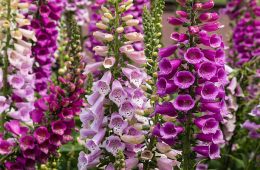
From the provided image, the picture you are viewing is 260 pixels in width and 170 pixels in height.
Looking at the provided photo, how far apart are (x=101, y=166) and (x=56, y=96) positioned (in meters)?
0.52

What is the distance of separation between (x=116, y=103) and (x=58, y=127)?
554 millimetres

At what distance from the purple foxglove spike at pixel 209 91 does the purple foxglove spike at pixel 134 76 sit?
0.30m

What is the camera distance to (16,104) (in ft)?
13.0

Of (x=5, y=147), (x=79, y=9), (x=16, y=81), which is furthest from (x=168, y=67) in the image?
(x=79, y=9)

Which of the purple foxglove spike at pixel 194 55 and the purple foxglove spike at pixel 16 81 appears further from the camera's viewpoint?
the purple foxglove spike at pixel 16 81

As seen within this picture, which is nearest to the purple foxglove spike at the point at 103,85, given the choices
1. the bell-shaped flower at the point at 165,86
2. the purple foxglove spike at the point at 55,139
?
the bell-shaped flower at the point at 165,86

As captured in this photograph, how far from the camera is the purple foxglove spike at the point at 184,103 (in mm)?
2838

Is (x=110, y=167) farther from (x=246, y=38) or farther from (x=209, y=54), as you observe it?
(x=246, y=38)

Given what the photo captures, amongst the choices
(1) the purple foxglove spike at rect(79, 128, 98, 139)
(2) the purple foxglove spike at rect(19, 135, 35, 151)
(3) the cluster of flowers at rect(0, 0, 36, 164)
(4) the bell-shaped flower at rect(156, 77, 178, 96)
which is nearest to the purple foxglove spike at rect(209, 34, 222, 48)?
(4) the bell-shaped flower at rect(156, 77, 178, 96)

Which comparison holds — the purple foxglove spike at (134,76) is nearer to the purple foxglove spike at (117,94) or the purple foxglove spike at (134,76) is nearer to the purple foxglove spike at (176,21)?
the purple foxglove spike at (117,94)

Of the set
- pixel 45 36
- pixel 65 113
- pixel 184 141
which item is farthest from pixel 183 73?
pixel 45 36

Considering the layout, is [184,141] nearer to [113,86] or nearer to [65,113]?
[113,86]

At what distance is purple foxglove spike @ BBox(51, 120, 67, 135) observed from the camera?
3365mm

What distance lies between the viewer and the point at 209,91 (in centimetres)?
285
